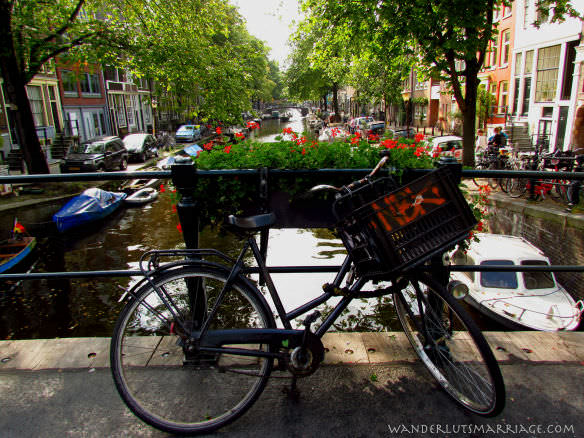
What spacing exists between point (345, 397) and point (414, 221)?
41.9 inches

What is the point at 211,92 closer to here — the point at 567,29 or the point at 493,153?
the point at 493,153

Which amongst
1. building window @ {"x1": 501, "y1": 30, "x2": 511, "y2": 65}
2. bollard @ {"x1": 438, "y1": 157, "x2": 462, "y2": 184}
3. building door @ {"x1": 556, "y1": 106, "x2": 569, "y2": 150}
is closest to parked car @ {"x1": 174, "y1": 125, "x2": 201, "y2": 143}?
building window @ {"x1": 501, "y1": 30, "x2": 511, "y2": 65}

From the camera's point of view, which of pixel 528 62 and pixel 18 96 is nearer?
pixel 18 96

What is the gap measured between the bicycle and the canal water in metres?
3.65

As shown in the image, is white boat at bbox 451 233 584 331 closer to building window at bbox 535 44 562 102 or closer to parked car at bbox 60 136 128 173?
building window at bbox 535 44 562 102

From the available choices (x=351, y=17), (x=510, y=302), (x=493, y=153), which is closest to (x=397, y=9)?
(x=351, y=17)

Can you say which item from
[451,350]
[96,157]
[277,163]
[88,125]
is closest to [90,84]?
[88,125]

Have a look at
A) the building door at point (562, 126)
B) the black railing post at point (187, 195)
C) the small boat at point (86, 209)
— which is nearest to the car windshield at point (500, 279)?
the black railing post at point (187, 195)

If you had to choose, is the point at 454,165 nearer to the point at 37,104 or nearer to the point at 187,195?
the point at 187,195

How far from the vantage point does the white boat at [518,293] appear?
802 cm

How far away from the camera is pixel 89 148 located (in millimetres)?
23375

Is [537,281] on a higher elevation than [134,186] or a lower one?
lower

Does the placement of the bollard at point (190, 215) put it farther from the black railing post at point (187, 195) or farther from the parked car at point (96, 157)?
the parked car at point (96, 157)

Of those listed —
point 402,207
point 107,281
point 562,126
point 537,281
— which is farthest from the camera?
point 562,126
